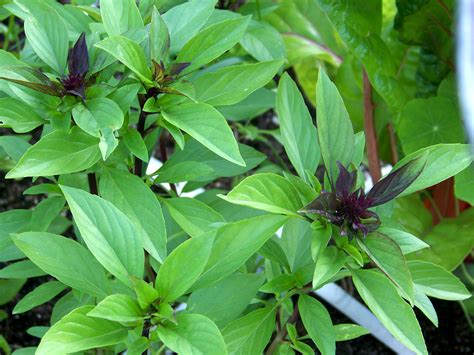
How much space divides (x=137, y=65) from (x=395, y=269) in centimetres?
31

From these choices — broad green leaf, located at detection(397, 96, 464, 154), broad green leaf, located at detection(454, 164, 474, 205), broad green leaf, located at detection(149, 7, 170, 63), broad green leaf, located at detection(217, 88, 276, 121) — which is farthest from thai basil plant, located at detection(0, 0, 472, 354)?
broad green leaf, located at detection(397, 96, 464, 154)

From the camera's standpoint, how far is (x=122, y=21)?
2.44 feet

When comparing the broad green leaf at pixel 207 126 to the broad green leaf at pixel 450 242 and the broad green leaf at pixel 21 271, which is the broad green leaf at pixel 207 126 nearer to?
the broad green leaf at pixel 21 271

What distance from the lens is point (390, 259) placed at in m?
0.65

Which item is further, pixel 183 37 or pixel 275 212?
pixel 183 37

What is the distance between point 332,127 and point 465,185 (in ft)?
1.51

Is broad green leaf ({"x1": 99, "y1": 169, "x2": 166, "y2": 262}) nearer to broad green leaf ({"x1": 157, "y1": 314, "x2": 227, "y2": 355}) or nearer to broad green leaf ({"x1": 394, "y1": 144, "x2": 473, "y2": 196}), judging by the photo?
broad green leaf ({"x1": 157, "y1": 314, "x2": 227, "y2": 355})

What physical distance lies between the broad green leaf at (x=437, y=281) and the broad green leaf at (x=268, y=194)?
0.15 m

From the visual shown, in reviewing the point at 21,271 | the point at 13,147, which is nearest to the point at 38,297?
the point at 21,271

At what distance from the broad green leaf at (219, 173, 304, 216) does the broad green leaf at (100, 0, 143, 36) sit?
0.21 m

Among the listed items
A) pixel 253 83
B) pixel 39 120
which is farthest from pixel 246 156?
pixel 39 120

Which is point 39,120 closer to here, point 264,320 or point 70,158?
point 70,158

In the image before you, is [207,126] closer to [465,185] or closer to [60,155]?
[60,155]

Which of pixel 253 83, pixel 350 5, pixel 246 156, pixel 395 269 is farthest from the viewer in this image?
pixel 350 5
